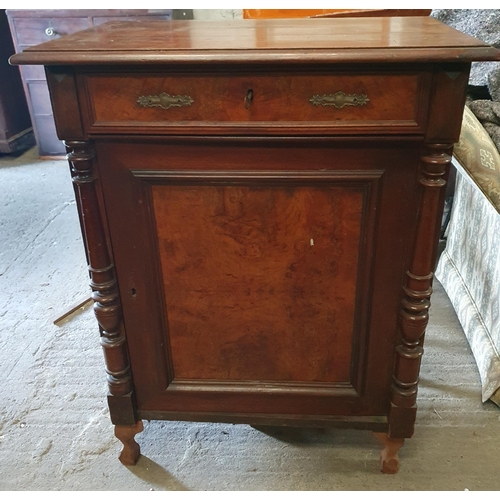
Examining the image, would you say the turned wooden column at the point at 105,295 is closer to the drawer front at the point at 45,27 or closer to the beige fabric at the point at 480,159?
the beige fabric at the point at 480,159

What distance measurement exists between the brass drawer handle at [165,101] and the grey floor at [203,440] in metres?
0.85

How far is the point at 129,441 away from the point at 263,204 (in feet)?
2.21

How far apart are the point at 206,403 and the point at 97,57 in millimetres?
760

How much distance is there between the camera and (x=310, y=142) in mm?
917

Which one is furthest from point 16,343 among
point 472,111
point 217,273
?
point 472,111

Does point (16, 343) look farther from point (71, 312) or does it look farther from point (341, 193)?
point (341, 193)

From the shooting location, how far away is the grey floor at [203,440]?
1235mm

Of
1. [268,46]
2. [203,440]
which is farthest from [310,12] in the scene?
[203,440]

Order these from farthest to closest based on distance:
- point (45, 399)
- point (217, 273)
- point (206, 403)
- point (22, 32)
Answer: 1. point (22, 32)
2. point (45, 399)
3. point (206, 403)
4. point (217, 273)

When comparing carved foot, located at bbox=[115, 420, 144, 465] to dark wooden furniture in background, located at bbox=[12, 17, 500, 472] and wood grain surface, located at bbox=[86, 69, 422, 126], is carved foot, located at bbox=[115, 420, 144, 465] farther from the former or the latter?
wood grain surface, located at bbox=[86, 69, 422, 126]

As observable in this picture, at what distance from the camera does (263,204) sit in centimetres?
99

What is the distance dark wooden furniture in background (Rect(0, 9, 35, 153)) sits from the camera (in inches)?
125

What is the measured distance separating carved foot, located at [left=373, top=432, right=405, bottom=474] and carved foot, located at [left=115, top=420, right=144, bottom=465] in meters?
0.55

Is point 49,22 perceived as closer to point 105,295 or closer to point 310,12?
point 310,12
